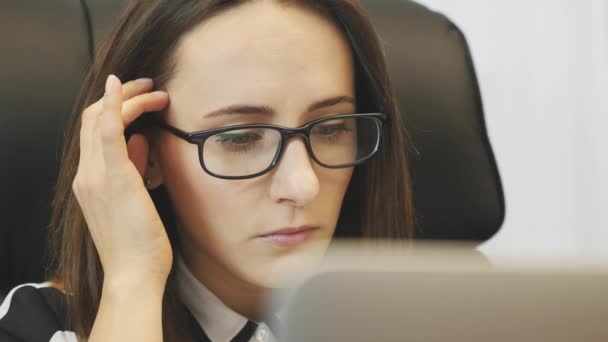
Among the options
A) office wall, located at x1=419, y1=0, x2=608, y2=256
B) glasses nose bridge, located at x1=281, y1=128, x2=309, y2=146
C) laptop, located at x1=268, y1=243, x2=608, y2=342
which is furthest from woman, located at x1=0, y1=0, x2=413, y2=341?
office wall, located at x1=419, y1=0, x2=608, y2=256

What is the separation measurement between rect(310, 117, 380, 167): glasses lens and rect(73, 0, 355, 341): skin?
0.06ft

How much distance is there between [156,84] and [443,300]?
72cm

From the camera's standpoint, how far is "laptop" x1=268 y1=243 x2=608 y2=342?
0.37 meters

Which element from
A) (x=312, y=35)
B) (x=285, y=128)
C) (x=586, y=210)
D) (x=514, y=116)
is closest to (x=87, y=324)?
(x=285, y=128)

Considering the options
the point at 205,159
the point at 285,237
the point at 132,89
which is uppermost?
the point at 132,89

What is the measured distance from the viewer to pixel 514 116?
196 centimetres

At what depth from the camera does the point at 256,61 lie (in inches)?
36.6

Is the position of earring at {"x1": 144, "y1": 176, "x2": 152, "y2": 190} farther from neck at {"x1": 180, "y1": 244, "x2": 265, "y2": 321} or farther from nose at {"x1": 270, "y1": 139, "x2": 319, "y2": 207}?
nose at {"x1": 270, "y1": 139, "x2": 319, "y2": 207}

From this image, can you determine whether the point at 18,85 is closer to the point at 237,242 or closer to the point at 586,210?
the point at 237,242

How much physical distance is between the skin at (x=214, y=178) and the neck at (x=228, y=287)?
3.6 inches

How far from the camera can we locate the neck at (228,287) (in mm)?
1094

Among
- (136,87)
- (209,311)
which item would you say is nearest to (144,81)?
(136,87)

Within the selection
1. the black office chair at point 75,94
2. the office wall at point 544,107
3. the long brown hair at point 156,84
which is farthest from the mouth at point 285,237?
the office wall at point 544,107

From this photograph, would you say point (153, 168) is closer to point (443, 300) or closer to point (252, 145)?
point (252, 145)
